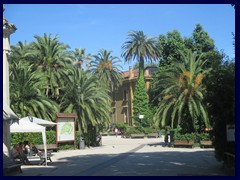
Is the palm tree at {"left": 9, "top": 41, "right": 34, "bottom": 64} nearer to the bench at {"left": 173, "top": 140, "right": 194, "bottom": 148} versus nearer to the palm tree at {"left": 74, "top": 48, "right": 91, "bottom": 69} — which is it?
the bench at {"left": 173, "top": 140, "right": 194, "bottom": 148}

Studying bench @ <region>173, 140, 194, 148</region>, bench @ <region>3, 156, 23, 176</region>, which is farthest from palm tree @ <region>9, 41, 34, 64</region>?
bench @ <region>3, 156, 23, 176</region>

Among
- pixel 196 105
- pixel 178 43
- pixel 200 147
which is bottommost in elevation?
pixel 200 147

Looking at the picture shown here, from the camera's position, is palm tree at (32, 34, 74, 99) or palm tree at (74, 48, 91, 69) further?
palm tree at (74, 48, 91, 69)

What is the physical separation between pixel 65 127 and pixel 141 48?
121ft

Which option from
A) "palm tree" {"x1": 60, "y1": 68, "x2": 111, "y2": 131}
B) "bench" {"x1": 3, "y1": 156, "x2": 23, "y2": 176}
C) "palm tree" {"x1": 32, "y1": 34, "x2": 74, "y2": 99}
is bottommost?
"bench" {"x1": 3, "y1": 156, "x2": 23, "y2": 176}

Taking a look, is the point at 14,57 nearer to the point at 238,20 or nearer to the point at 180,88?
the point at 180,88

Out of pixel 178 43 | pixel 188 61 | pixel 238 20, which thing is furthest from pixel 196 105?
pixel 238 20

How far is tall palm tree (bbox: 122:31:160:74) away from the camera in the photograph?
6594 centimetres

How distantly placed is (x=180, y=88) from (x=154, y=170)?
1662 centimetres

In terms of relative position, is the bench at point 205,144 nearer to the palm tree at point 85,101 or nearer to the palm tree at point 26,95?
the palm tree at point 85,101

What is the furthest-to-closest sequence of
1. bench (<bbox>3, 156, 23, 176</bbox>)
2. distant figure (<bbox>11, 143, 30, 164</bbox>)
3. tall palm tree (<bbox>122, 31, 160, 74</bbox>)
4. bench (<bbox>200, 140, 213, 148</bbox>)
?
tall palm tree (<bbox>122, 31, 160, 74</bbox>)
bench (<bbox>200, 140, 213, 148</bbox>)
distant figure (<bbox>11, 143, 30, 164</bbox>)
bench (<bbox>3, 156, 23, 176</bbox>)

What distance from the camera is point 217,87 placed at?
15578 mm

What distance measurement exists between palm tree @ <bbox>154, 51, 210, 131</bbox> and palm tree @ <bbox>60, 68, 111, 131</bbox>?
5.39 metres
